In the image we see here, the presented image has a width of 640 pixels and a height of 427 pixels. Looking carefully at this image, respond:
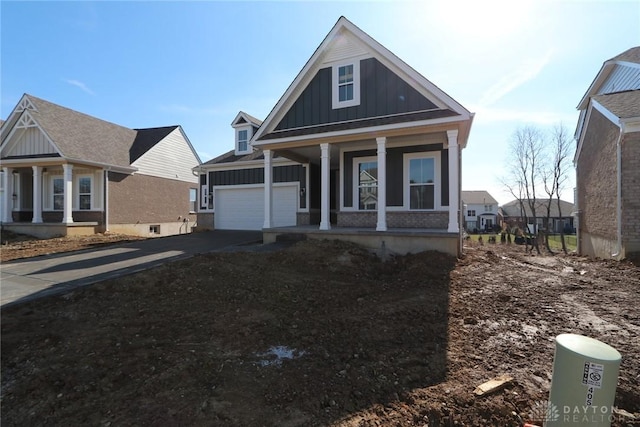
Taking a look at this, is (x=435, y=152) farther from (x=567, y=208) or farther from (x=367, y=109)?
(x=567, y=208)

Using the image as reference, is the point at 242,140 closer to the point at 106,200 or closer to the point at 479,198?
the point at 106,200

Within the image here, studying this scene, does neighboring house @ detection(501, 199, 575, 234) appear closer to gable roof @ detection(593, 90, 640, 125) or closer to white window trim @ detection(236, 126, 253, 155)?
gable roof @ detection(593, 90, 640, 125)

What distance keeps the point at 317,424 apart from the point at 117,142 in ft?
71.4

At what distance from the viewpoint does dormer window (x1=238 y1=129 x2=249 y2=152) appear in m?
16.8

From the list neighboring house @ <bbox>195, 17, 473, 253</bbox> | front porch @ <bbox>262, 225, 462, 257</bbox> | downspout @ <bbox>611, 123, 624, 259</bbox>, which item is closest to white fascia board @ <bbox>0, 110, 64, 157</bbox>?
neighboring house @ <bbox>195, 17, 473, 253</bbox>

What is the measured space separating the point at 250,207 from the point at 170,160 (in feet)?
30.4

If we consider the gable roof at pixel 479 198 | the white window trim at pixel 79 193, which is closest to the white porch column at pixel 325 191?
the white window trim at pixel 79 193

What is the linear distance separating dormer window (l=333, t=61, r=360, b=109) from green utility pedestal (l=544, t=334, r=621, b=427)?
9.61m

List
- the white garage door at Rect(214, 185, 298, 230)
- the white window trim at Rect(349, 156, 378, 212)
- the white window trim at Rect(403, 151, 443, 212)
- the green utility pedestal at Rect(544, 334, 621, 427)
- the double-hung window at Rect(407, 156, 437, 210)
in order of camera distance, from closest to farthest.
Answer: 1. the green utility pedestal at Rect(544, 334, 621, 427)
2. the white window trim at Rect(403, 151, 443, 212)
3. the double-hung window at Rect(407, 156, 437, 210)
4. the white window trim at Rect(349, 156, 378, 212)
5. the white garage door at Rect(214, 185, 298, 230)

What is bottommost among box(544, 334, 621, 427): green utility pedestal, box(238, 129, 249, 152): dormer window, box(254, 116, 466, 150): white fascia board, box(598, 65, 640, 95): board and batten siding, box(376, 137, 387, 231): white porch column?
box(544, 334, 621, 427): green utility pedestal

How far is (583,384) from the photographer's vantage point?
194 centimetres

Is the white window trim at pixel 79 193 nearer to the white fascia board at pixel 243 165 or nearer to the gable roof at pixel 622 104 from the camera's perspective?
the white fascia board at pixel 243 165

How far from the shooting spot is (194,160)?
23766mm

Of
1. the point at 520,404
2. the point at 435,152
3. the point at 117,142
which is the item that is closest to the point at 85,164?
the point at 117,142
